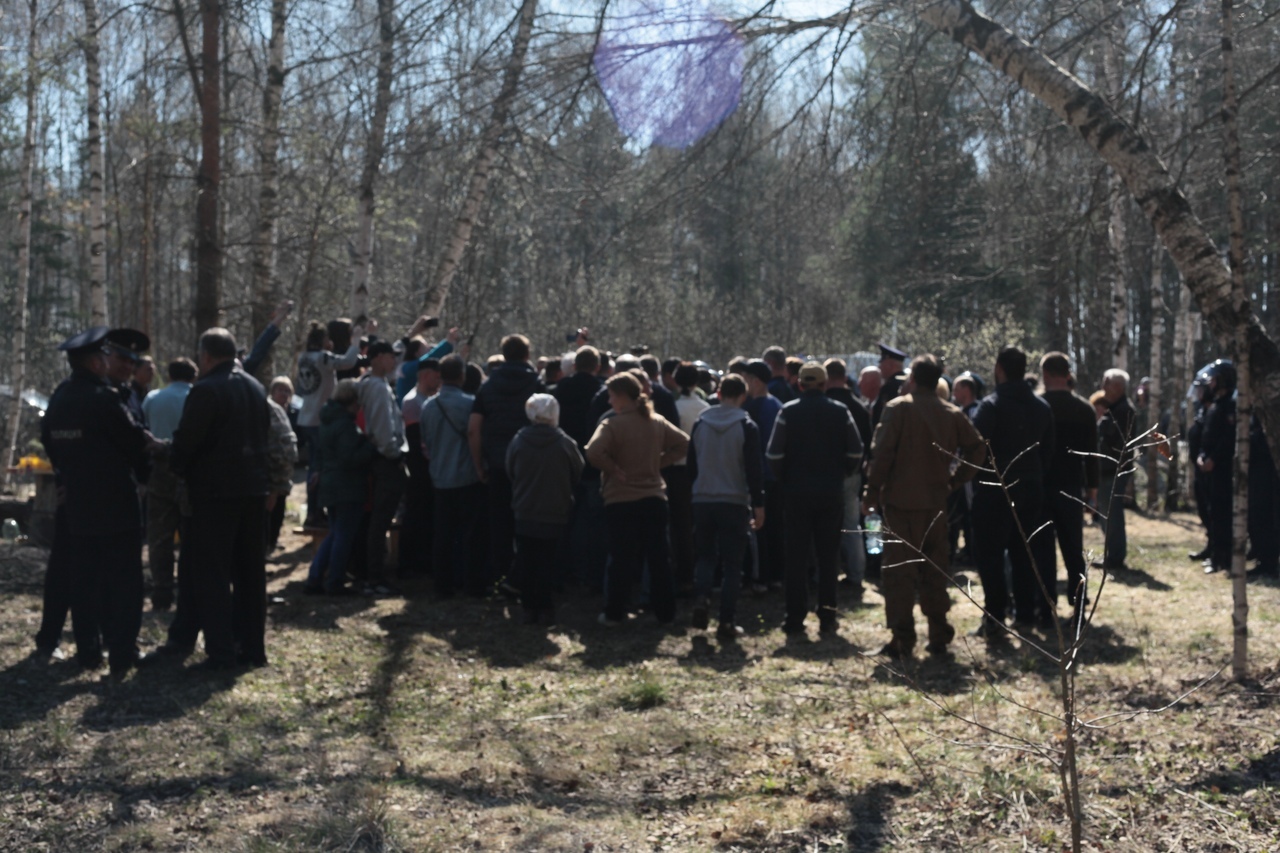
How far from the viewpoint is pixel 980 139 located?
940cm

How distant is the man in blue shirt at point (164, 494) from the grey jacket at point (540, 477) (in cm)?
255

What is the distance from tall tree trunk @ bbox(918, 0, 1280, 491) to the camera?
6121 millimetres

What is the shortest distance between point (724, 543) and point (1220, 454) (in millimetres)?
5436

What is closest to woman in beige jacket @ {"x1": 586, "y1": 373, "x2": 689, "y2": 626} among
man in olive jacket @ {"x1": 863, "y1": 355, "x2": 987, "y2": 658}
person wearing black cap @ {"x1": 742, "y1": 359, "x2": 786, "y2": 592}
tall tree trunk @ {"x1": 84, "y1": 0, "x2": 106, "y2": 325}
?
person wearing black cap @ {"x1": 742, "y1": 359, "x2": 786, "y2": 592}

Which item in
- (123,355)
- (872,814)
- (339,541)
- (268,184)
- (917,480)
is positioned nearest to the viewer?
(872,814)

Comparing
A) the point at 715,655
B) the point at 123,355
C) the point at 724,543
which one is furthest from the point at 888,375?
the point at 123,355

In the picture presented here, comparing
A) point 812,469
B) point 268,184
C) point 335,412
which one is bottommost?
point 812,469

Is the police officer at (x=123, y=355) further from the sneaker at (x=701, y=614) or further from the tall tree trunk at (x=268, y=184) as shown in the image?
the tall tree trunk at (x=268, y=184)

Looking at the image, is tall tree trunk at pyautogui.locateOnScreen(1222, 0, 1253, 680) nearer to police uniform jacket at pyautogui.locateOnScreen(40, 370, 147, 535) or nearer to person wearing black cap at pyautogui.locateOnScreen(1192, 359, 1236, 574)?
person wearing black cap at pyautogui.locateOnScreen(1192, 359, 1236, 574)

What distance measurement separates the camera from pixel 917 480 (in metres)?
7.72

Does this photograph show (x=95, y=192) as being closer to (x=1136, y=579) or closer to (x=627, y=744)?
(x=627, y=744)

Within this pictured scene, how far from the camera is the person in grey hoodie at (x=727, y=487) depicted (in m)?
8.68

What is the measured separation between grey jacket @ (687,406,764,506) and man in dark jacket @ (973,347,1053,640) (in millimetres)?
1592

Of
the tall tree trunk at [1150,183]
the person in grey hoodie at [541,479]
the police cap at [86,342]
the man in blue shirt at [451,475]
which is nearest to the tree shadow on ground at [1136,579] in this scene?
the tall tree trunk at [1150,183]
